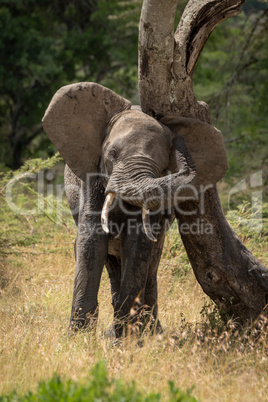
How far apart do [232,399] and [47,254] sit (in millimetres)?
5184

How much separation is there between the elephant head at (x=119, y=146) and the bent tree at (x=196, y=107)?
254 millimetres

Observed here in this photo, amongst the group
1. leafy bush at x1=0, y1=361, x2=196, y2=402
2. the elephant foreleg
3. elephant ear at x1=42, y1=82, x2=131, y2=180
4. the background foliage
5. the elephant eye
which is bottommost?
leafy bush at x1=0, y1=361, x2=196, y2=402

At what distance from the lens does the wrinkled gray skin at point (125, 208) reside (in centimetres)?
452

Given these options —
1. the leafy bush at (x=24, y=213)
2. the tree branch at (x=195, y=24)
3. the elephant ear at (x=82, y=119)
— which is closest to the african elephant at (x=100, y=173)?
the elephant ear at (x=82, y=119)

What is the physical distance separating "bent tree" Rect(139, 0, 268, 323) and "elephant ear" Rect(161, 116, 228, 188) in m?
0.06

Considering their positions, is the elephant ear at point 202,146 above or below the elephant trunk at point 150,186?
above

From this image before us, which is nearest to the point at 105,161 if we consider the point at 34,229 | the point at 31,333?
the point at 31,333

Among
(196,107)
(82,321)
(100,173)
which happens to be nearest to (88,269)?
(82,321)

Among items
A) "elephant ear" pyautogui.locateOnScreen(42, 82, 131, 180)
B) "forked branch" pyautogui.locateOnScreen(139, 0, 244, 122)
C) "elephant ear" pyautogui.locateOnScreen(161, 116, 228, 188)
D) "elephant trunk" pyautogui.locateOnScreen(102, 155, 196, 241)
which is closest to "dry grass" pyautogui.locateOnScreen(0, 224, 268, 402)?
"elephant trunk" pyautogui.locateOnScreen(102, 155, 196, 241)

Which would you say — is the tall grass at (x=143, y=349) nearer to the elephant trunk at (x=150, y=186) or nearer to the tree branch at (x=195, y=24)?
the elephant trunk at (x=150, y=186)

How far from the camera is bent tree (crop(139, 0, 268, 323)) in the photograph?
193 inches

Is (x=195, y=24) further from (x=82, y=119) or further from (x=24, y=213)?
(x=24, y=213)

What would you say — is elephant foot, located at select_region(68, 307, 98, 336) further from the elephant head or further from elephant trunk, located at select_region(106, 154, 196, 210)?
elephant trunk, located at select_region(106, 154, 196, 210)

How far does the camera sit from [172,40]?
194 inches
